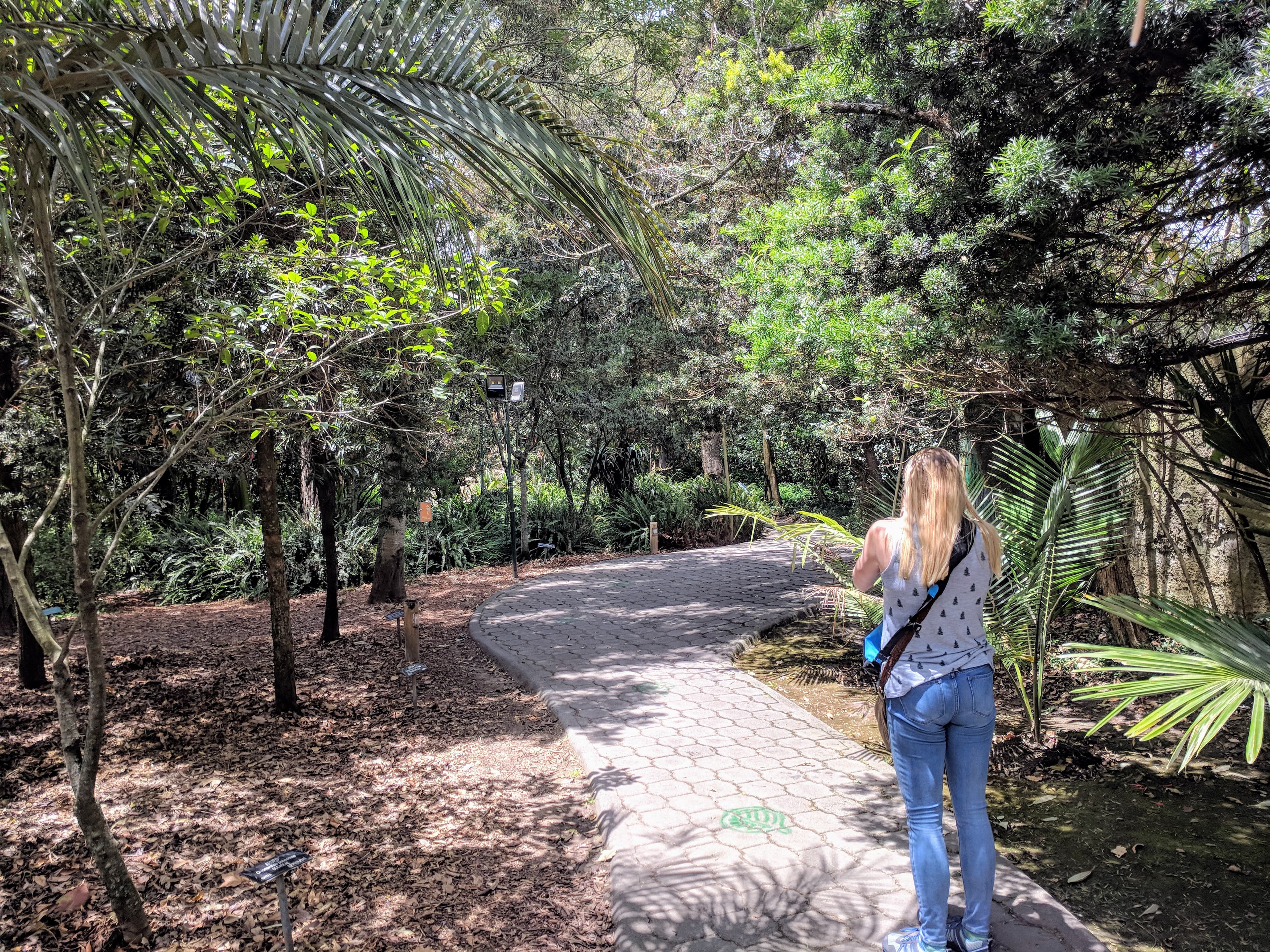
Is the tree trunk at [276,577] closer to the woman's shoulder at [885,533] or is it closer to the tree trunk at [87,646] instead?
the tree trunk at [87,646]

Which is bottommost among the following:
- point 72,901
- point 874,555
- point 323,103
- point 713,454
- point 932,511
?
point 72,901

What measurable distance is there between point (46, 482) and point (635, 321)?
9196 mm

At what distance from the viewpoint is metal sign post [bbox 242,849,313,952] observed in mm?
2666

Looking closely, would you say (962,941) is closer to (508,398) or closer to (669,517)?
(508,398)

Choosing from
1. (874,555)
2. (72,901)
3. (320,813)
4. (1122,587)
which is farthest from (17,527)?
(1122,587)

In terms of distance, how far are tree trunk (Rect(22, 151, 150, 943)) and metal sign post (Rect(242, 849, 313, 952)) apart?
611 mm

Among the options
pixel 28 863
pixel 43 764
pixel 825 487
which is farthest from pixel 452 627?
pixel 825 487

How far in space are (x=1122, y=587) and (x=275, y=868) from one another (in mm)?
6205

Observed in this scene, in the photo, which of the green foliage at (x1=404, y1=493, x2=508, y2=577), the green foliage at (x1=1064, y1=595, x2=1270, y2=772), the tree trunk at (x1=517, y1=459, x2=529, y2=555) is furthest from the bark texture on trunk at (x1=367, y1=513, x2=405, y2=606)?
the green foliage at (x1=1064, y1=595, x2=1270, y2=772)

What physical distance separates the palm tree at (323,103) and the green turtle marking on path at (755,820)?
274cm

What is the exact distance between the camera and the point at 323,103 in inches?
85.4

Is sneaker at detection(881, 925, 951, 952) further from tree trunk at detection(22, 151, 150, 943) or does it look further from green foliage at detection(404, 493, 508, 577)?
green foliage at detection(404, 493, 508, 577)

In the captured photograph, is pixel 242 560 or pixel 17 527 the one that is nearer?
pixel 17 527

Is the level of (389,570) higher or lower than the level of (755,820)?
higher
